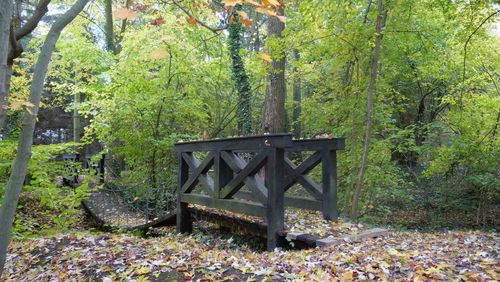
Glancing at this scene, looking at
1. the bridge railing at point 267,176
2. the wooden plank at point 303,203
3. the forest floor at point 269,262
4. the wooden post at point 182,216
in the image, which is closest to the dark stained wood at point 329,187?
the bridge railing at point 267,176

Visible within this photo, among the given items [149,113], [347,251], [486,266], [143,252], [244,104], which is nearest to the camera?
[486,266]

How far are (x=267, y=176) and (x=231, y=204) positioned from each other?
928 mm

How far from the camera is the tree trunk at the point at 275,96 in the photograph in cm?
858

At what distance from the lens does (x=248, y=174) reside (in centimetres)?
496

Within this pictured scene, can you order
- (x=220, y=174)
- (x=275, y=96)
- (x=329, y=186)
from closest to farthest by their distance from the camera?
1. (x=329, y=186)
2. (x=220, y=174)
3. (x=275, y=96)

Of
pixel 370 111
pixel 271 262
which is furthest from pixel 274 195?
pixel 370 111

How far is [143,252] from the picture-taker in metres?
4.23

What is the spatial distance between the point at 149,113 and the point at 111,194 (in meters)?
2.78

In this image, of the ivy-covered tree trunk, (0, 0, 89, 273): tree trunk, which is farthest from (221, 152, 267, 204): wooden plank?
the ivy-covered tree trunk

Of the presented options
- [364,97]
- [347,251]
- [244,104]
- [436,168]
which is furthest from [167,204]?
[436,168]

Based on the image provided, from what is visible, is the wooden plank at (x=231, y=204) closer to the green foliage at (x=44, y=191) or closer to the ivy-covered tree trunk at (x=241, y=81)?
the green foliage at (x=44, y=191)

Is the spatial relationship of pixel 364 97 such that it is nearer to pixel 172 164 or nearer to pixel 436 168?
pixel 436 168

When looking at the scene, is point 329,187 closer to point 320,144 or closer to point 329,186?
point 329,186

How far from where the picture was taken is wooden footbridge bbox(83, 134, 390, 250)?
4656mm
